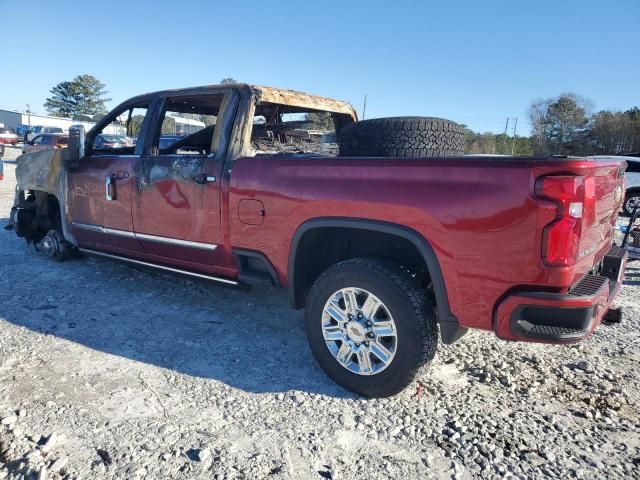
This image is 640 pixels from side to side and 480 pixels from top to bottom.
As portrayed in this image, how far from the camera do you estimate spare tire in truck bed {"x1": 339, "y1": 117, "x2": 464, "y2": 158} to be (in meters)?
3.16

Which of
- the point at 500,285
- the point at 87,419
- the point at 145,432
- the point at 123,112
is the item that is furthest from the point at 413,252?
the point at 123,112

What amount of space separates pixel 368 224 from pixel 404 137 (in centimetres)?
79

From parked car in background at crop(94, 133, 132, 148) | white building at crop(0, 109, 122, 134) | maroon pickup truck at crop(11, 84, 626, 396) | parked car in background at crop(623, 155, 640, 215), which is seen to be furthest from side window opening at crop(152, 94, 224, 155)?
white building at crop(0, 109, 122, 134)

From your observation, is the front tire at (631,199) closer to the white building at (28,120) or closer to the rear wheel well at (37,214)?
the rear wheel well at (37,214)

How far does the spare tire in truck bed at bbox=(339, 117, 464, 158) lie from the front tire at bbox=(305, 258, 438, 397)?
829 millimetres

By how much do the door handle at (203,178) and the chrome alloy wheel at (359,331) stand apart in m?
1.31

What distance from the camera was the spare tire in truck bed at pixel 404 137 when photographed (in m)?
3.16

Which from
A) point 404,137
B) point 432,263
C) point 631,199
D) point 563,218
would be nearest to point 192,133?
point 404,137

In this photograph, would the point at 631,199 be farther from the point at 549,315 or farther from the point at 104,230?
the point at 104,230

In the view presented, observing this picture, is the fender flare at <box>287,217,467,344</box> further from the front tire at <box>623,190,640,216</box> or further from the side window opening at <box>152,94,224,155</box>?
the front tire at <box>623,190,640,216</box>

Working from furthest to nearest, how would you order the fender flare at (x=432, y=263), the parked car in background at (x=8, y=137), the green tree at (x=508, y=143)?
the parked car in background at (x=8, y=137)
the green tree at (x=508, y=143)
the fender flare at (x=432, y=263)

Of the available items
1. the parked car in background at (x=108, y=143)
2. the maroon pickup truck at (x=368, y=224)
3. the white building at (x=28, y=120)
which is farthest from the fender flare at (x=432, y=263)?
the white building at (x=28, y=120)

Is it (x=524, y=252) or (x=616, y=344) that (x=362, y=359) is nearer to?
(x=524, y=252)

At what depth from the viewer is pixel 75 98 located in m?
81.8
